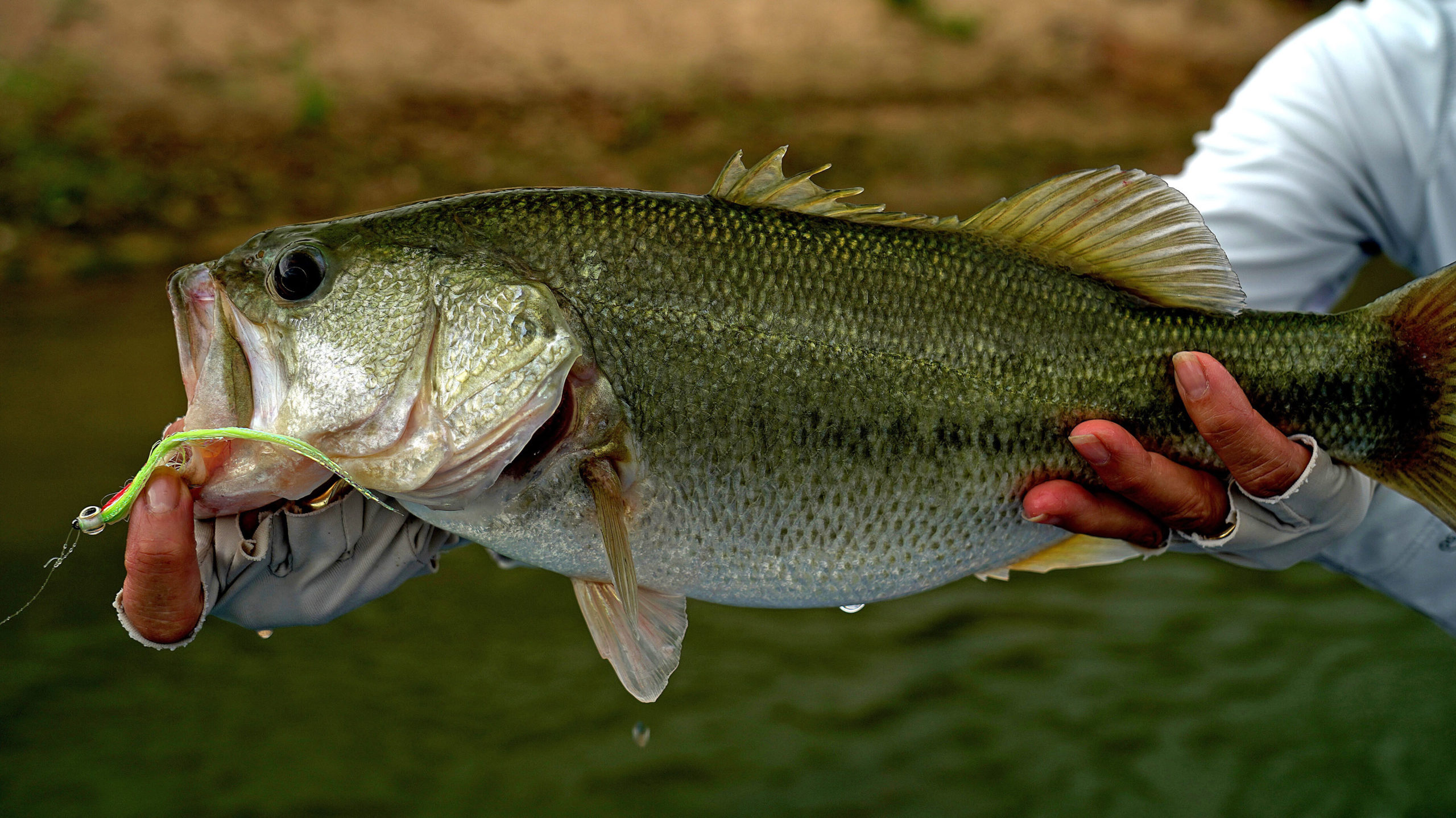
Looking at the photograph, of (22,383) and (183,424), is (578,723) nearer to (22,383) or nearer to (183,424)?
(183,424)

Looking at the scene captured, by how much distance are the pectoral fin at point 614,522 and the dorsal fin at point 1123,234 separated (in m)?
0.56

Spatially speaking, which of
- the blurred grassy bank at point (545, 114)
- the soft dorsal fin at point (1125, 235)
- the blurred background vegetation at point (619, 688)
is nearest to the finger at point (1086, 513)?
the soft dorsal fin at point (1125, 235)

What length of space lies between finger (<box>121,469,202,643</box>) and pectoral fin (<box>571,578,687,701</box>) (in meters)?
0.55

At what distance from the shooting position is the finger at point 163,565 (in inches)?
61.2

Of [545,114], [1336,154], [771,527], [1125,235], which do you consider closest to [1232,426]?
[1125,235]

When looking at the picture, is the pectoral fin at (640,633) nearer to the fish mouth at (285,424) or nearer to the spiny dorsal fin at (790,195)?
the fish mouth at (285,424)

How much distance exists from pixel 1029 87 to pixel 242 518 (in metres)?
13.3

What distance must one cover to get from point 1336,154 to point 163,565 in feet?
8.83

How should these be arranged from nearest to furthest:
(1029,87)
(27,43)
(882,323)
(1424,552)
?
(882,323)
(1424,552)
(27,43)
(1029,87)

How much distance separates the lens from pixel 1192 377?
1715mm

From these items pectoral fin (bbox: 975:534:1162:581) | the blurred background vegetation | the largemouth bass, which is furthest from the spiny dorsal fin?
the blurred background vegetation

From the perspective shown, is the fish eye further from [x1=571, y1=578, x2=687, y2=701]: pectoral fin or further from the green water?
the green water

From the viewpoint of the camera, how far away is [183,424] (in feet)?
5.08

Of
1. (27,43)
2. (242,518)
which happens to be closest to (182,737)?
(242,518)
